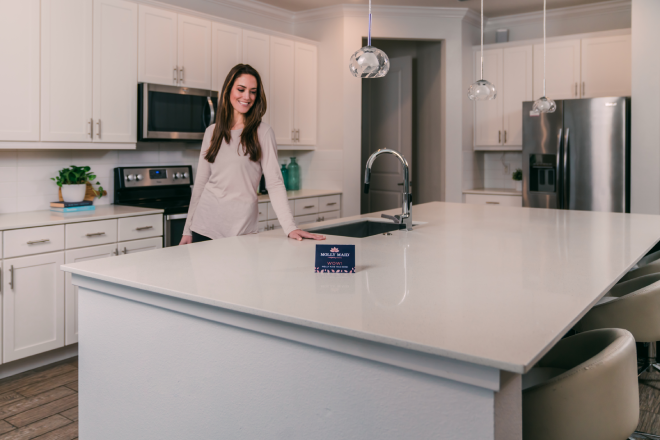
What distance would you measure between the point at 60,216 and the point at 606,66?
175 inches

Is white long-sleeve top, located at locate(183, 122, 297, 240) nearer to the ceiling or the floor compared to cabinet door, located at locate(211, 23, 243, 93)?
nearer to the floor

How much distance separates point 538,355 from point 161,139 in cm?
325

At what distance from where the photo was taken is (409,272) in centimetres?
159

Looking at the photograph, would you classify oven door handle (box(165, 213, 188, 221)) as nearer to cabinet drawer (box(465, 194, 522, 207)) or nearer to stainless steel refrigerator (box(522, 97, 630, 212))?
cabinet drawer (box(465, 194, 522, 207))

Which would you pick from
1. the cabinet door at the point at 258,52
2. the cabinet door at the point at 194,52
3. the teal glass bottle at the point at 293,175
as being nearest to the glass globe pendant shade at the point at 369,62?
the cabinet door at the point at 194,52

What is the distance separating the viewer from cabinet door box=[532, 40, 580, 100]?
190 inches

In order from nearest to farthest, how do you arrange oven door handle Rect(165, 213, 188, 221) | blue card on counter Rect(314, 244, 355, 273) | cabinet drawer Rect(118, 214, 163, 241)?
1. blue card on counter Rect(314, 244, 355, 273)
2. cabinet drawer Rect(118, 214, 163, 241)
3. oven door handle Rect(165, 213, 188, 221)

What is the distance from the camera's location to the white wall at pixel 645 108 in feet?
13.6

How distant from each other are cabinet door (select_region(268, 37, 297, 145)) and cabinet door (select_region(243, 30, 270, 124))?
50 millimetres

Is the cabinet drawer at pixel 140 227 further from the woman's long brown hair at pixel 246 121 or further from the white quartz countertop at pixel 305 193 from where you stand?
the woman's long brown hair at pixel 246 121

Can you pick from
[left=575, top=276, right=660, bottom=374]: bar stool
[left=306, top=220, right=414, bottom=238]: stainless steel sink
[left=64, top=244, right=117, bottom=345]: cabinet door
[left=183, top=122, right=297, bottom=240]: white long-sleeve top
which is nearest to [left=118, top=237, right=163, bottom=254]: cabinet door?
[left=64, top=244, right=117, bottom=345]: cabinet door

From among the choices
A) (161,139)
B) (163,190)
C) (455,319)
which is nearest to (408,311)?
(455,319)

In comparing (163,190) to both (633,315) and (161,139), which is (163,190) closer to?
(161,139)

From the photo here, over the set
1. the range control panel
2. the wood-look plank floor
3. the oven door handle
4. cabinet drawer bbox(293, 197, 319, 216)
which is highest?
the range control panel
